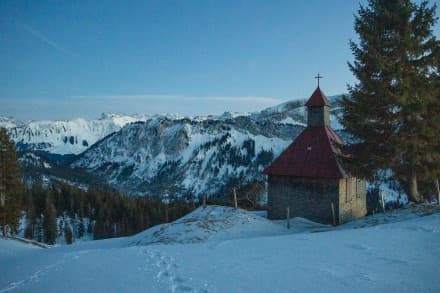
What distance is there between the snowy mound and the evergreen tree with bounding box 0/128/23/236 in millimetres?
24337


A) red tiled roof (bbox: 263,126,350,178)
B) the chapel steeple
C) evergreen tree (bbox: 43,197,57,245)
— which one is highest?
the chapel steeple

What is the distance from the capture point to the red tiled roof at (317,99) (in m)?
31.1

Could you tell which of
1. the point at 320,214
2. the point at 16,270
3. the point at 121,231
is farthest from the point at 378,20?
the point at 121,231

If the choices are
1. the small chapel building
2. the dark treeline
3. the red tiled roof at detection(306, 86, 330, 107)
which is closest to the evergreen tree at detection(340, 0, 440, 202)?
the small chapel building

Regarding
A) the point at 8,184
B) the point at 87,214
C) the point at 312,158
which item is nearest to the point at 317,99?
the point at 312,158

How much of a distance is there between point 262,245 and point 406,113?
13597mm

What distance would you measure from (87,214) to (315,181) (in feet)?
333

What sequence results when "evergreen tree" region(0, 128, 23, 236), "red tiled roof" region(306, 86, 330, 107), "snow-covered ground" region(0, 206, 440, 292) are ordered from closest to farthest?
"snow-covered ground" region(0, 206, 440, 292) → "red tiled roof" region(306, 86, 330, 107) → "evergreen tree" region(0, 128, 23, 236)

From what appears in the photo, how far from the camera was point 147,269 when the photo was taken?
1022 cm

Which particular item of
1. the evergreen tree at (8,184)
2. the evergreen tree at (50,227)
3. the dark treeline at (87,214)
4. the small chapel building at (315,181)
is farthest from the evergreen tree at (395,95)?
the evergreen tree at (50,227)

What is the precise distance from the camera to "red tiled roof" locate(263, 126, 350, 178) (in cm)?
2669

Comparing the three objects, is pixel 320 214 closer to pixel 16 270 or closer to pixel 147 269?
pixel 147 269

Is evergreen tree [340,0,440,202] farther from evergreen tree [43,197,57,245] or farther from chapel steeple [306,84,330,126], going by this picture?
evergreen tree [43,197,57,245]

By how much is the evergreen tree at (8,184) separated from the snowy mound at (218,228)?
24.3 m
